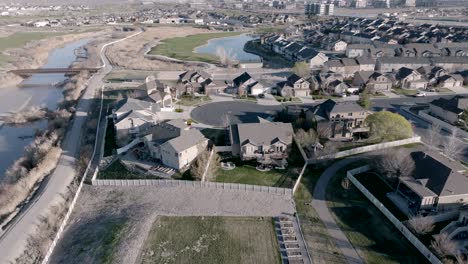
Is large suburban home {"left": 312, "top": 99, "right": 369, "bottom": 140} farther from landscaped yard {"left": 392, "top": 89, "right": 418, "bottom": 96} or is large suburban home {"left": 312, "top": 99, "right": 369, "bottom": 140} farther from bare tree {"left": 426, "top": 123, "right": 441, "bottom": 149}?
landscaped yard {"left": 392, "top": 89, "right": 418, "bottom": 96}

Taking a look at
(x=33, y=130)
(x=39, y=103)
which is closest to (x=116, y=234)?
(x=33, y=130)

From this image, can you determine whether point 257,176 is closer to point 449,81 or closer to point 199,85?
point 199,85

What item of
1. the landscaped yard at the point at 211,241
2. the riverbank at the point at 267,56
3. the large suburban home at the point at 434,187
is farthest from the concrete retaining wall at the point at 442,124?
the riverbank at the point at 267,56

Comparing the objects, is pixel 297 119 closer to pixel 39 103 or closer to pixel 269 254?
pixel 269 254

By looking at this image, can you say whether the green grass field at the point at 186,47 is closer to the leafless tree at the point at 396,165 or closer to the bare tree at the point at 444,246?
the leafless tree at the point at 396,165

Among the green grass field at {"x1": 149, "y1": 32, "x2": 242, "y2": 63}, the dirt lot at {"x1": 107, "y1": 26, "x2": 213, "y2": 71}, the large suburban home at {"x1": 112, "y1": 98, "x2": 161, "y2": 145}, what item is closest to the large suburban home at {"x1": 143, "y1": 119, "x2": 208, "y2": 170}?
the large suburban home at {"x1": 112, "y1": 98, "x2": 161, "y2": 145}

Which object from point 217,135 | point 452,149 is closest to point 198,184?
point 217,135
